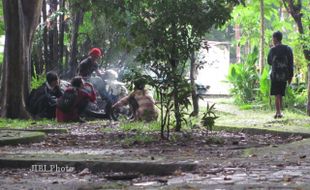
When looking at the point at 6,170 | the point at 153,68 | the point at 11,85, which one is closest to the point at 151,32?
the point at 153,68

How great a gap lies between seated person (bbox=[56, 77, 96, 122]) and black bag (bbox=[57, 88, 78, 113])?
0.02m

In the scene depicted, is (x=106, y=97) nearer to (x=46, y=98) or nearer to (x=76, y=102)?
(x=46, y=98)

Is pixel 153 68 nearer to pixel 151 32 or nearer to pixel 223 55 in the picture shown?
pixel 151 32

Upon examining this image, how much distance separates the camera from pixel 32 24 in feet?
47.8

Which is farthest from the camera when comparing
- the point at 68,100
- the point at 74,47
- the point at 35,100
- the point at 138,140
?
the point at 74,47

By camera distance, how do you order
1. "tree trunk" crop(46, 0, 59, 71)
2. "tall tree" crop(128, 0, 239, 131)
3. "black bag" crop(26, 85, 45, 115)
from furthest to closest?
"tree trunk" crop(46, 0, 59, 71), "black bag" crop(26, 85, 45, 115), "tall tree" crop(128, 0, 239, 131)

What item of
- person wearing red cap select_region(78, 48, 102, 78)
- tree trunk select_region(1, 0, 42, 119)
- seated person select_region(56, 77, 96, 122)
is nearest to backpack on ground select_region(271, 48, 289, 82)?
seated person select_region(56, 77, 96, 122)

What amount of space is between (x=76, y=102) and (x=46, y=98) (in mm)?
1255

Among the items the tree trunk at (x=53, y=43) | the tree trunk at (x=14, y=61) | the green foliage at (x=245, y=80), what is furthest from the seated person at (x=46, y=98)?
the green foliage at (x=245, y=80)

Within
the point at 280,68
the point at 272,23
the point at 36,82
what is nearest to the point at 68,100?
the point at 280,68

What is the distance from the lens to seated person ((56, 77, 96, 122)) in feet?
42.1

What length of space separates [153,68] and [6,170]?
2837 millimetres

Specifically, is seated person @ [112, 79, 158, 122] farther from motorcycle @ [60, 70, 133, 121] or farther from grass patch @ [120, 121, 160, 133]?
motorcycle @ [60, 70, 133, 121]

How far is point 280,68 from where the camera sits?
12312 mm
